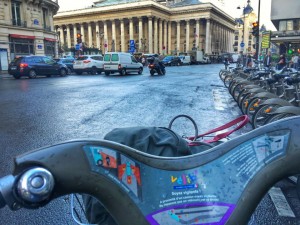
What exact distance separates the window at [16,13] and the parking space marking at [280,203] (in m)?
36.6

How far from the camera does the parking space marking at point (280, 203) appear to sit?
283cm

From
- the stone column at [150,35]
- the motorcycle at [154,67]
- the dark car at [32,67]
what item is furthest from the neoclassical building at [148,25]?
the dark car at [32,67]

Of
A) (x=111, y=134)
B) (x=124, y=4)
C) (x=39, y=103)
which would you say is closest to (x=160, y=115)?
(x=39, y=103)

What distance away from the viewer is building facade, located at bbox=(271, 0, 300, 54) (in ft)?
140

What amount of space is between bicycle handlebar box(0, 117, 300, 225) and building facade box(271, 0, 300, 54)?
45.3m

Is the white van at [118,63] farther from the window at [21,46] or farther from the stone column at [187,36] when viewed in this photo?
the stone column at [187,36]

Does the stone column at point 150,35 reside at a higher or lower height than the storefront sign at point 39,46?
higher

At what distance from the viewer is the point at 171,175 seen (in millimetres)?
1082

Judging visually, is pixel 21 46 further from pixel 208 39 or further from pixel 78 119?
pixel 208 39

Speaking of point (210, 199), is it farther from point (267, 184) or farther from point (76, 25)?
point (76, 25)

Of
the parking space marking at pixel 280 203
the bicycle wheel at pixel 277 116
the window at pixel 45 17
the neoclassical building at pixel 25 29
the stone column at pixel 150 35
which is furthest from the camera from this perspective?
the stone column at pixel 150 35

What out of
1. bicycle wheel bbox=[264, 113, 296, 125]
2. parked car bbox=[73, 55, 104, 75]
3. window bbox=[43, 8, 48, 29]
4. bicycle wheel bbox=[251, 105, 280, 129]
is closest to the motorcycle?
parked car bbox=[73, 55, 104, 75]

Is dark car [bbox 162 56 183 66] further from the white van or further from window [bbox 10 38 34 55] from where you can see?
the white van

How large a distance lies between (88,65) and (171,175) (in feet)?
86.8
